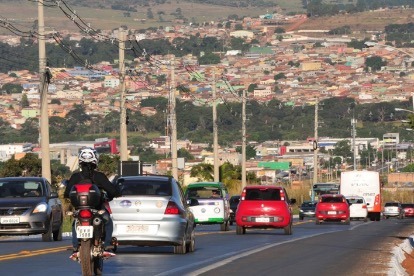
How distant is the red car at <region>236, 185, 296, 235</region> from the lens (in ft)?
138

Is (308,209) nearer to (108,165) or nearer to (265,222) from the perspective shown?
(108,165)

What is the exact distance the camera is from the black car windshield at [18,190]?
33.3m

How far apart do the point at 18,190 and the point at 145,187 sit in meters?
6.33

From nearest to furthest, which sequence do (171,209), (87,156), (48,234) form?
1. (87,156)
2. (171,209)
3. (48,234)

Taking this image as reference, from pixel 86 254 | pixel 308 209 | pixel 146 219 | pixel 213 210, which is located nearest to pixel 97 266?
pixel 86 254

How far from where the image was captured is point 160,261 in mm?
26141

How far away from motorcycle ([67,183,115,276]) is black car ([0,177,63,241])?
11.5m

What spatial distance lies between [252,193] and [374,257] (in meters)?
14.5

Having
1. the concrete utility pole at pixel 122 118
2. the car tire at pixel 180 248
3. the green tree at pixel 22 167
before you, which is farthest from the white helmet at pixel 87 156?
the green tree at pixel 22 167

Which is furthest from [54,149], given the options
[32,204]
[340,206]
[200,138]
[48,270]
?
[48,270]

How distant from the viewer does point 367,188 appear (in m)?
73.4

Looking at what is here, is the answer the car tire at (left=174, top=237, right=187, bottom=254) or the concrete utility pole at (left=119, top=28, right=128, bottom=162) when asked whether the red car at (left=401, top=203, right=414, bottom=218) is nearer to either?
the concrete utility pole at (left=119, top=28, right=128, bottom=162)

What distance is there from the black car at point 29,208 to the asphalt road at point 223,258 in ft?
1.32

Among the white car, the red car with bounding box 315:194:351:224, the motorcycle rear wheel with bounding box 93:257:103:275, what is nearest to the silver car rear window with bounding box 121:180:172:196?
the motorcycle rear wheel with bounding box 93:257:103:275
